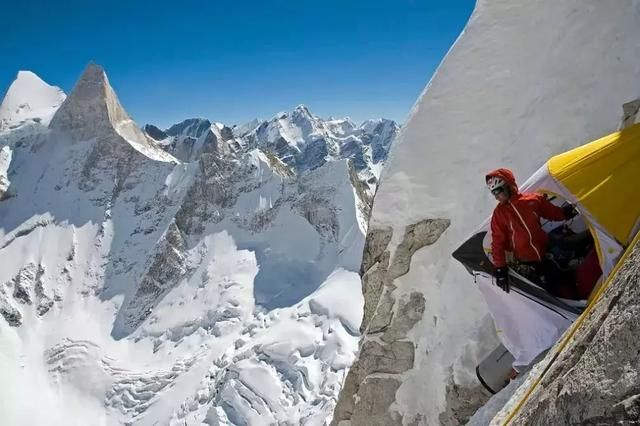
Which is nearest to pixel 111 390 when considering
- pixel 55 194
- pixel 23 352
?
pixel 23 352

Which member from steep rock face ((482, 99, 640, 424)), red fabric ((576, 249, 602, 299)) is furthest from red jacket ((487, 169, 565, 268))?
steep rock face ((482, 99, 640, 424))

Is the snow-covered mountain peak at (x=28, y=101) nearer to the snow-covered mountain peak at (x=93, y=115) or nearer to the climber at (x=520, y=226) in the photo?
the snow-covered mountain peak at (x=93, y=115)

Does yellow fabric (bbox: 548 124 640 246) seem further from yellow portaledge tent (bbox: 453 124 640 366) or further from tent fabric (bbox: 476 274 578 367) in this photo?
tent fabric (bbox: 476 274 578 367)

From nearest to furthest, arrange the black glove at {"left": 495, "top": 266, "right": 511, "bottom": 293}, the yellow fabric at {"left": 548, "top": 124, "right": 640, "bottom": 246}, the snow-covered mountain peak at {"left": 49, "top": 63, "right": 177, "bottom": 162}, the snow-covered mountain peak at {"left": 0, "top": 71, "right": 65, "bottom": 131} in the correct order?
the yellow fabric at {"left": 548, "top": 124, "right": 640, "bottom": 246}
the black glove at {"left": 495, "top": 266, "right": 511, "bottom": 293}
the snow-covered mountain peak at {"left": 49, "top": 63, "right": 177, "bottom": 162}
the snow-covered mountain peak at {"left": 0, "top": 71, "right": 65, "bottom": 131}

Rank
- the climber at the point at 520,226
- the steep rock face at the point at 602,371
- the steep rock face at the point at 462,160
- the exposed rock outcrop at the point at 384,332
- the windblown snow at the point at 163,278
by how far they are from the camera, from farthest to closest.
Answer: the windblown snow at the point at 163,278 → the exposed rock outcrop at the point at 384,332 → the steep rock face at the point at 462,160 → the climber at the point at 520,226 → the steep rock face at the point at 602,371

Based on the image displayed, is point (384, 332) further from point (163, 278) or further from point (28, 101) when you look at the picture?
point (28, 101)

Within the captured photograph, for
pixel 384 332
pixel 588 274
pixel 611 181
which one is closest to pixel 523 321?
pixel 588 274

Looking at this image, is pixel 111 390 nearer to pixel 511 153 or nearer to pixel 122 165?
pixel 122 165

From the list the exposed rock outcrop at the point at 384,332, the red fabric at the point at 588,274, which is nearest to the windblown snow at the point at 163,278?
the exposed rock outcrop at the point at 384,332
